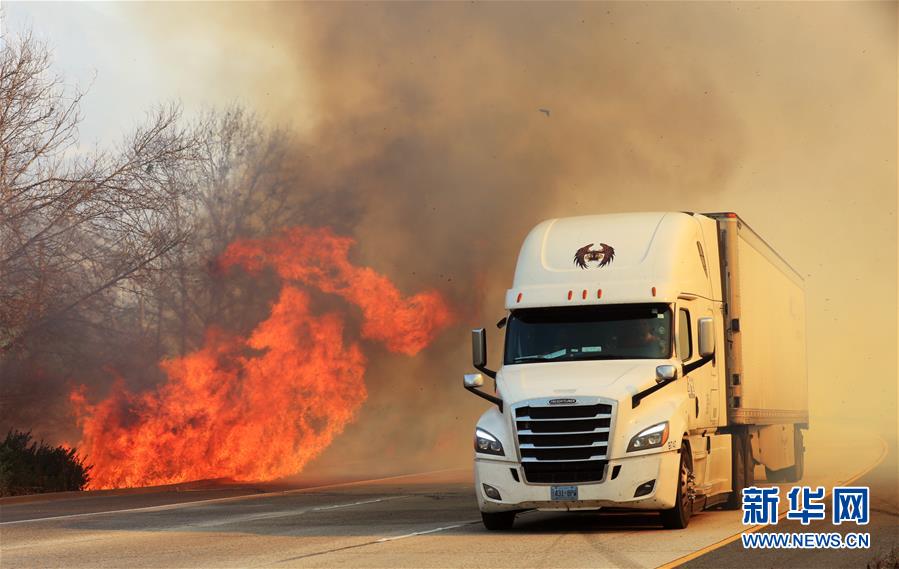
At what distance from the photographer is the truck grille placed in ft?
49.6

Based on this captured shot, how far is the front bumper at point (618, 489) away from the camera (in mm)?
15008

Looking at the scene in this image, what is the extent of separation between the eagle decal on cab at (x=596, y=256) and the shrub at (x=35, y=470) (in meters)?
13.9

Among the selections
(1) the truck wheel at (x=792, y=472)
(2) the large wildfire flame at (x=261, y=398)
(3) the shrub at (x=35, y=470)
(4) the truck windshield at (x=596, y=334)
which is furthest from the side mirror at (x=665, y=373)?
(2) the large wildfire flame at (x=261, y=398)

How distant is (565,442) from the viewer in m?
15.2

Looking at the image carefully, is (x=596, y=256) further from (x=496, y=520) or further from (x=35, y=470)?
(x=35, y=470)

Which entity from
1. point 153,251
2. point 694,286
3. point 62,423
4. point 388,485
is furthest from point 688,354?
point 62,423

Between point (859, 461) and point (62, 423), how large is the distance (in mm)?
23299

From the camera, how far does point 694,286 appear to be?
17.2m

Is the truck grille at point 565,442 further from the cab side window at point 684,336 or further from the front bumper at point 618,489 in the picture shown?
the cab side window at point 684,336

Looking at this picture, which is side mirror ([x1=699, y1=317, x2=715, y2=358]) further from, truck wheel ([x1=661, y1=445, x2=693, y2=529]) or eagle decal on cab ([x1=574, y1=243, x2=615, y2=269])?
eagle decal on cab ([x1=574, y1=243, x2=615, y2=269])

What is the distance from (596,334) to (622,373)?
34.3 inches

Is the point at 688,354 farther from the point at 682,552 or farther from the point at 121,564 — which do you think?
the point at 121,564

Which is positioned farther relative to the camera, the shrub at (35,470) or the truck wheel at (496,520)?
the shrub at (35,470)

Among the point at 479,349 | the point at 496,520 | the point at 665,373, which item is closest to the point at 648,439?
the point at 665,373
